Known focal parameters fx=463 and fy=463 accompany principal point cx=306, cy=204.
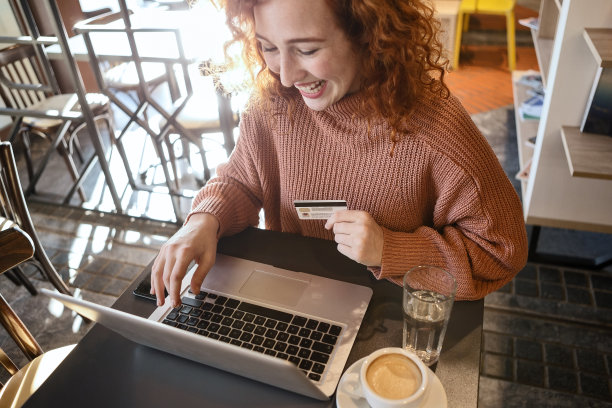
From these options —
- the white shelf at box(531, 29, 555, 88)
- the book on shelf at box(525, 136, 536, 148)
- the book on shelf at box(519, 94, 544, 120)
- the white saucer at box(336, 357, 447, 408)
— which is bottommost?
the book on shelf at box(525, 136, 536, 148)

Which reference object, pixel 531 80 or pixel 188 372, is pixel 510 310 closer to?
pixel 188 372

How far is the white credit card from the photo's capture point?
100 centimetres

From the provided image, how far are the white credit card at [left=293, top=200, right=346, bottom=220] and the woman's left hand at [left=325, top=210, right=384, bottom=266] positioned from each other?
0.05 metres

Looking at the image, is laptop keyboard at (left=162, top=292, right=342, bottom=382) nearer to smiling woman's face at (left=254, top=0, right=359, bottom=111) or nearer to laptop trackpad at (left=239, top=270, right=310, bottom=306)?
laptop trackpad at (left=239, top=270, right=310, bottom=306)

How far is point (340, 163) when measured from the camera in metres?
1.11

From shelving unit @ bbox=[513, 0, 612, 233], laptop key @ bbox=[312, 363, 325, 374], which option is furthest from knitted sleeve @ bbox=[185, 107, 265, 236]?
shelving unit @ bbox=[513, 0, 612, 233]

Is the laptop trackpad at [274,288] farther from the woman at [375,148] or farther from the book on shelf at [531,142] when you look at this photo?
the book on shelf at [531,142]

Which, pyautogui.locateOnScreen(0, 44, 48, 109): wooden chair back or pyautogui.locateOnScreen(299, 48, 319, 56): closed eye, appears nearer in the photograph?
pyautogui.locateOnScreen(299, 48, 319, 56): closed eye

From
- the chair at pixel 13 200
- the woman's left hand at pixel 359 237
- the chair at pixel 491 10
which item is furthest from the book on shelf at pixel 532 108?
the chair at pixel 13 200

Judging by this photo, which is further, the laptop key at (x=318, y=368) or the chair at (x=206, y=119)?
the chair at (x=206, y=119)

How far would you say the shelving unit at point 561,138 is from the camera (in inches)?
68.7

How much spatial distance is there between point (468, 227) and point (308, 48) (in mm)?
499

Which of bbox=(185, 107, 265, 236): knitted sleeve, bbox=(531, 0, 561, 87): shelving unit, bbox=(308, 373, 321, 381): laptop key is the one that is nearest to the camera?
bbox=(308, 373, 321, 381): laptop key

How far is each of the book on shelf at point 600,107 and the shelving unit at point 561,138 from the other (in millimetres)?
51
